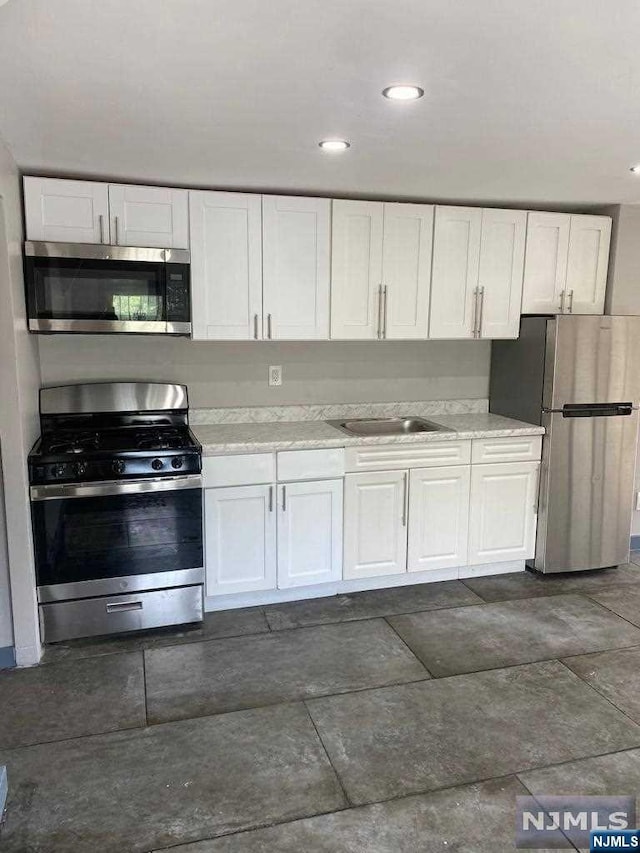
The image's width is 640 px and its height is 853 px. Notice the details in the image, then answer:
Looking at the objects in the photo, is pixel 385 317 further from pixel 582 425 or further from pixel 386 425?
pixel 582 425

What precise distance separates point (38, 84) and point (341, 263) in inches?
70.7

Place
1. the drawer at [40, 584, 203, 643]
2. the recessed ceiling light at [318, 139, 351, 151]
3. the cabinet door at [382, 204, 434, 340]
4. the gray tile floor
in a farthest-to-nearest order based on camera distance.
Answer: the cabinet door at [382, 204, 434, 340] → the drawer at [40, 584, 203, 643] → the recessed ceiling light at [318, 139, 351, 151] → the gray tile floor

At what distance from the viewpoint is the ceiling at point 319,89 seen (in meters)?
1.51

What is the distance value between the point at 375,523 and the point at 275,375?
1074 mm

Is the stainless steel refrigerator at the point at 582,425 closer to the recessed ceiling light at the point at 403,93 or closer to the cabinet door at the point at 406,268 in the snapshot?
the cabinet door at the point at 406,268

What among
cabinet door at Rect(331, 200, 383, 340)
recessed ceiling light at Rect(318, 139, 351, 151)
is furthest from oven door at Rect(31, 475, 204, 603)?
recessed ceiling light at Rect(318, 139, 351, 151)

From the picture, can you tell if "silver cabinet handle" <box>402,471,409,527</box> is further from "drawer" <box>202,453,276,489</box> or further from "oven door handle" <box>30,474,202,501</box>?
"oven door handle" <box>30,474,202,501</box>

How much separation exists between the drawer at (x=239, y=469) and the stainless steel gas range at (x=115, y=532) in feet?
0.41

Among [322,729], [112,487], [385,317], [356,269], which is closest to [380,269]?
[356,269]

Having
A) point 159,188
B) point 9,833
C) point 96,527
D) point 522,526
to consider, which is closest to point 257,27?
point 159,188

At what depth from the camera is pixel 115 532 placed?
2904mm

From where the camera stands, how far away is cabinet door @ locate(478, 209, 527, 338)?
362 cm

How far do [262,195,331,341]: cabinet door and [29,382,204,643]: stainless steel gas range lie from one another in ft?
2.77

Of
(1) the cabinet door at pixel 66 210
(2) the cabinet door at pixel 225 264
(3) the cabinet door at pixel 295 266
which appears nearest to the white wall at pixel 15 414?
(1) the cabinet door at pixel 66 210
